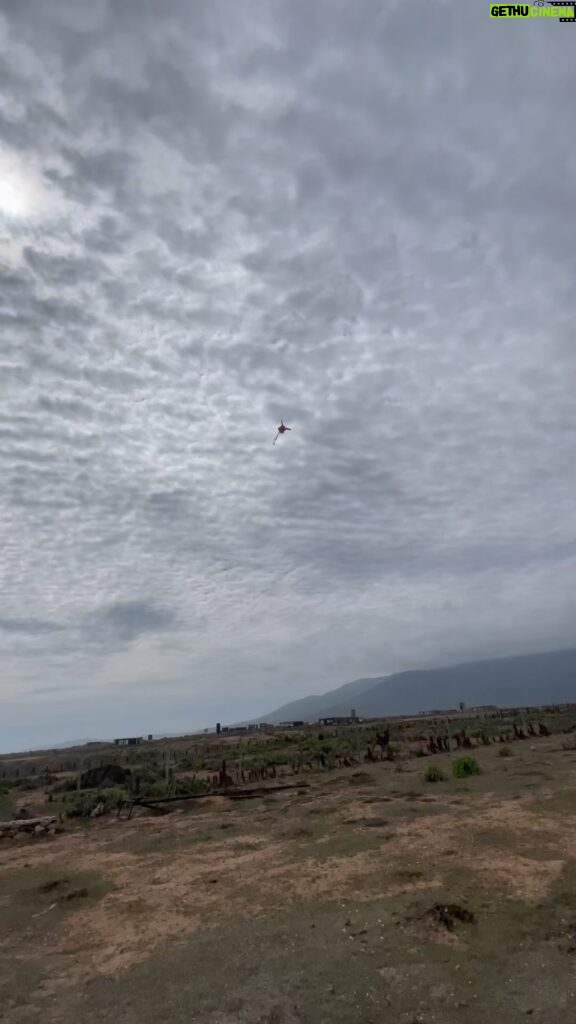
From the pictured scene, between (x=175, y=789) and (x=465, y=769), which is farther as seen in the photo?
(x=175, y=789)

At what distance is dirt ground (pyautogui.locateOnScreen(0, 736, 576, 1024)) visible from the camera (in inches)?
305

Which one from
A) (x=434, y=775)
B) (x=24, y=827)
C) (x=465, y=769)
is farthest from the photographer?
(x=465, y=769)

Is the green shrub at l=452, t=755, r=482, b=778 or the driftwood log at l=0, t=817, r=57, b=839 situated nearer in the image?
the driftwood log at l=0, t=817, r=57, b=839

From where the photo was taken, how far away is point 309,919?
10383 mm

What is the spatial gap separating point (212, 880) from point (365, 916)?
4.51 meters

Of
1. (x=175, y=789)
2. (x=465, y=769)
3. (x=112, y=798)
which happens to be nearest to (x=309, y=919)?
(x=465, y=769)

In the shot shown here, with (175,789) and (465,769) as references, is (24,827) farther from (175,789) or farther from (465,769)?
(465,769)

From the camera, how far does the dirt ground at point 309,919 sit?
7758mm

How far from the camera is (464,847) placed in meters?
13.4

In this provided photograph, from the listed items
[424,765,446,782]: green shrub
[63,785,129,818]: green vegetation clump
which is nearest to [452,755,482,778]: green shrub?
[424,765,446,782]: green shrub

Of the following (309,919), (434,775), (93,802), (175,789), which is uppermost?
(93,802)

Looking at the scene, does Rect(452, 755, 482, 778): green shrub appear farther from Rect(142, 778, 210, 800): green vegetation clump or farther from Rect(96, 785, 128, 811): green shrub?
Rect(96, 785, 128, 811): green shrub

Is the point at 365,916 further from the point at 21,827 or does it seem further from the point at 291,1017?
the point at 21,827

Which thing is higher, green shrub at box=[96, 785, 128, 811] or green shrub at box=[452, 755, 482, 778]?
green shrub at box=[96, 785, 128, 811]
